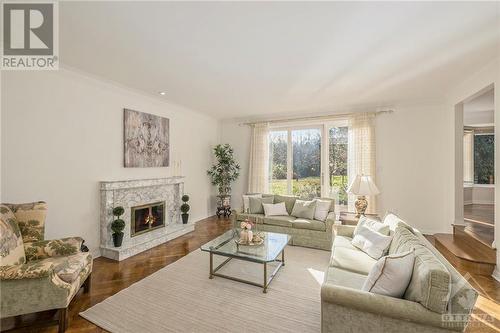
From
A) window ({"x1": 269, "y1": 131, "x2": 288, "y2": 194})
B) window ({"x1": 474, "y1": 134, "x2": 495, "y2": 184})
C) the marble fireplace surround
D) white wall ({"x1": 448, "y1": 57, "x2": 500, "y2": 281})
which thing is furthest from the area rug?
window ({"x1": 474, "y1": 134, "x2": 495, "y2": 184})

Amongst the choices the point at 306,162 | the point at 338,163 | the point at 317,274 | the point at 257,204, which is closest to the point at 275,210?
the point at 257,204

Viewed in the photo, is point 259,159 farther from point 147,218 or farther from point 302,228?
point 147,218

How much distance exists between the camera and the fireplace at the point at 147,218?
402 cm

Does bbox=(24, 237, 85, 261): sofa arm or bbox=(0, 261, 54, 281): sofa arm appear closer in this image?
Answer: bbox=(0, 261, 54, 281): sofa arm

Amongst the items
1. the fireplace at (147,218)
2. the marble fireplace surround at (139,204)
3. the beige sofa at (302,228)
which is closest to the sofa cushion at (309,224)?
the beige sofa at (302,228)

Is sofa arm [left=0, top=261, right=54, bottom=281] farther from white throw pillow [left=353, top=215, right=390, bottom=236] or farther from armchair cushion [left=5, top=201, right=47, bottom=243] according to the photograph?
white throw pillow [left=353, top=215, right=390, bottom=236]

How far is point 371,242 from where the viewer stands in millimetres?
2543

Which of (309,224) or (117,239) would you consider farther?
(309,224)

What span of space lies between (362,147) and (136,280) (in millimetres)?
4913

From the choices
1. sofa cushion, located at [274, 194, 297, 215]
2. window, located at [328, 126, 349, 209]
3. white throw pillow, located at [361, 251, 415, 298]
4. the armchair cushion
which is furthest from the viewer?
window, located at [328, 126, 349, 209]

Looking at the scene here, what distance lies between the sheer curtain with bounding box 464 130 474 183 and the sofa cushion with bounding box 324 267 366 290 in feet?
22.7

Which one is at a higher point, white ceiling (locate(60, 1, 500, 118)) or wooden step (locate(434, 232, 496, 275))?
white ceiling (locate(60, 1, 500, 118))

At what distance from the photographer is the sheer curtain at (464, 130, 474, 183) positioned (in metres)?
6.26

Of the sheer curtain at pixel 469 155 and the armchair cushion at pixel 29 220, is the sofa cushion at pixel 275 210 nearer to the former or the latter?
the armchair cushion at pixel 29 220
